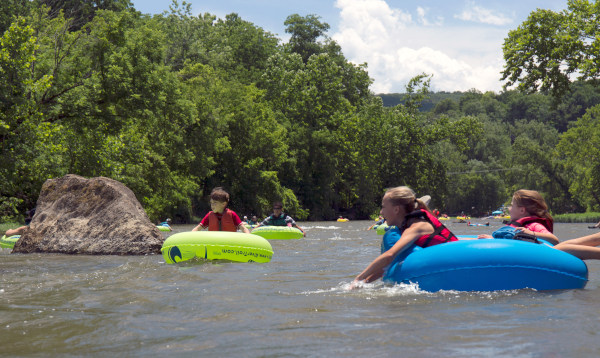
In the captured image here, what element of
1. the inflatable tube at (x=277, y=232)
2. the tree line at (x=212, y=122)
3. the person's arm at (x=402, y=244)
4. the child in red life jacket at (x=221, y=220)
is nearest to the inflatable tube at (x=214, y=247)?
the child in red life jacket at (x=221, y=220)

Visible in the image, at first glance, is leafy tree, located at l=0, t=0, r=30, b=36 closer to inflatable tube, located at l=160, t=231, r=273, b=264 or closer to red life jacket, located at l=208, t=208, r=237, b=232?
red life jacket, located at l=208, t=208, r=237, b=232

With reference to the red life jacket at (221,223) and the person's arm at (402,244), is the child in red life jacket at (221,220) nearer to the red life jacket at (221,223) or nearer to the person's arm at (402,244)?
the red life jacket at (221,223)

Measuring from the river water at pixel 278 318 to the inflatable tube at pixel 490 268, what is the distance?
104mm

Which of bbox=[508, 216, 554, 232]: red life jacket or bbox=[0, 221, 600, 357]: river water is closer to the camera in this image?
bbox=[0, 221, 600, 357]: river water

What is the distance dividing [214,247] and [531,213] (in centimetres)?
407

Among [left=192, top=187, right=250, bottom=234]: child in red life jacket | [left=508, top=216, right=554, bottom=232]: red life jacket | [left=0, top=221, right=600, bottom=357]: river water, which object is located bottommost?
[left=0, top=221, right=600, bottom=357]: river water

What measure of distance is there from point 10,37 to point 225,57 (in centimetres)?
2805

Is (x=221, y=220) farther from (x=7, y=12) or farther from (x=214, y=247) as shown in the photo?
(x=7, y=12)

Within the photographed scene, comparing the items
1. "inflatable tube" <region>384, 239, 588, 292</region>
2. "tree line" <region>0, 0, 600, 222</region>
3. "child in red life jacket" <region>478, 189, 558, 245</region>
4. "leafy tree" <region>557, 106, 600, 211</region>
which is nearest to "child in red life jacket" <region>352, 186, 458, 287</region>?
"inflatable tube" <region>384, 239, 588, 292</region>

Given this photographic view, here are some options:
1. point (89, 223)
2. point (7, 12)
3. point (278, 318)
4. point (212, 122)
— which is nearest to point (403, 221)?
point (278, 318)

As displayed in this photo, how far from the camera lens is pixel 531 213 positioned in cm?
641

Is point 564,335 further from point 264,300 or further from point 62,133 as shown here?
point 62,133

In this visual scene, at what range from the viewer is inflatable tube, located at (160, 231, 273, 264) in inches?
335

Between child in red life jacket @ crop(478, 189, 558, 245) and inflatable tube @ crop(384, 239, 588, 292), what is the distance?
65cm
